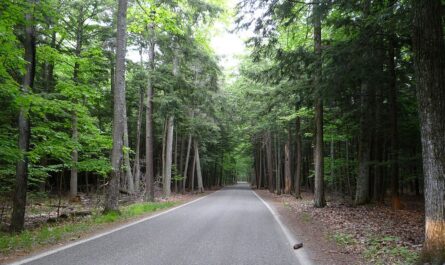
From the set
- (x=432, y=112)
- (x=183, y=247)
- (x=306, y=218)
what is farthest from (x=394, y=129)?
(x=183, y=247)

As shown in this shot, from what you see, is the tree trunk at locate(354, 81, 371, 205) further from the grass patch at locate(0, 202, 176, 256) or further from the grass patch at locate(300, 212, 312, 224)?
the grass patch at locate(0, 202, 176, 256)

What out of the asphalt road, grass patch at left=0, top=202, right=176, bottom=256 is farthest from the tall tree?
the asphalt road

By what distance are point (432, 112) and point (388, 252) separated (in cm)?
298

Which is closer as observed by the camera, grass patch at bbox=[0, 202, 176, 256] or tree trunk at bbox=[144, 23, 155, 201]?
grass patch at bbox=[0, 202, 176, 256]

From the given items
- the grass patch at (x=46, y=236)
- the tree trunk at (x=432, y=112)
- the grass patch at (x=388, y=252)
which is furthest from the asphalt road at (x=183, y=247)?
the tree trunk at (x=432, y=112)

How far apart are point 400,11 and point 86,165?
12557 mm

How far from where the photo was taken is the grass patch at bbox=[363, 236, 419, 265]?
6.60 meters

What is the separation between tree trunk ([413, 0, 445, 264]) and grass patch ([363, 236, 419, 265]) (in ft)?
2.02

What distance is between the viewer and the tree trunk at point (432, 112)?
605 cm

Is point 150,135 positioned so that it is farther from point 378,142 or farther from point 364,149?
point 378,142

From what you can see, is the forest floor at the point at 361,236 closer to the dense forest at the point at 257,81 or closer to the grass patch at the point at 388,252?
the grass patch at the point at 388,252

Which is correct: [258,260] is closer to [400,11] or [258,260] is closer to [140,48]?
[400,11]

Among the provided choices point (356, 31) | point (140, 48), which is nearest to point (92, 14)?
point (140, 48)

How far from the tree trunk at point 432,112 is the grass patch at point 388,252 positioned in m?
0.62
